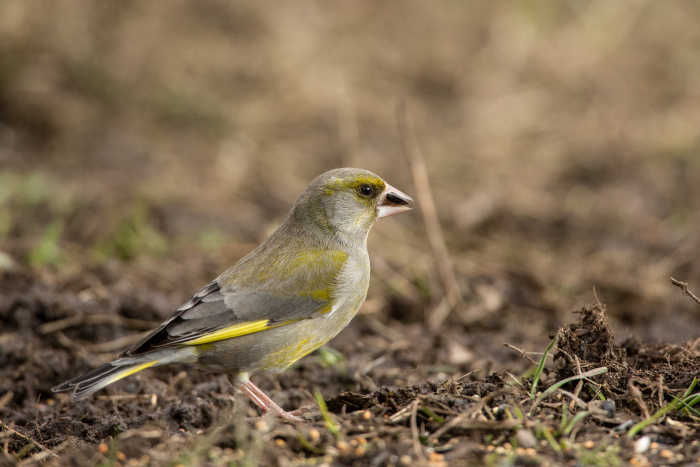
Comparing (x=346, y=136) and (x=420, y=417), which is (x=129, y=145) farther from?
(x=420, y=417)

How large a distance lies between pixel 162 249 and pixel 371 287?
6.77ft

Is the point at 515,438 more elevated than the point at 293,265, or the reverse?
the point at 293,265

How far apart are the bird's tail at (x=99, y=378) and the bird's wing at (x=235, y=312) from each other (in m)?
0.07

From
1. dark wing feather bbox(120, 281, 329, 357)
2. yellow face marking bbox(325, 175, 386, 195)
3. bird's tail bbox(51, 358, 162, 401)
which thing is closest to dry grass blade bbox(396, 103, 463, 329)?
yellow face marking bbox(325, 175, 386, 195)

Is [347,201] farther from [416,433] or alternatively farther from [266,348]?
[416,433]

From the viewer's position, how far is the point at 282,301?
5.01m

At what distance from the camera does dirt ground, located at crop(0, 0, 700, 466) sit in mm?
4043

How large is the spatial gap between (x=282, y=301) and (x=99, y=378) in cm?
117

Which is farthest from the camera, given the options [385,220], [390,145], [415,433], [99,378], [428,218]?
[390,145]

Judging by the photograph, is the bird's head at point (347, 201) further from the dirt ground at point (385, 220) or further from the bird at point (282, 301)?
the dirt ground at point (385, 220)

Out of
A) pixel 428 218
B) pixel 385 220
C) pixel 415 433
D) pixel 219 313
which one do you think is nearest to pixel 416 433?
pixel 415 433

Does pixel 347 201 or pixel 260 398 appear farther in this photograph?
pixel 347 201

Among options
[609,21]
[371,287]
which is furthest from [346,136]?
[609,21]

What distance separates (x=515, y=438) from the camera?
3.74 m
